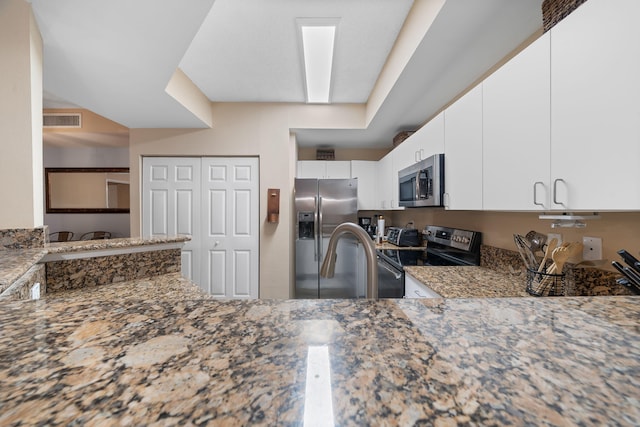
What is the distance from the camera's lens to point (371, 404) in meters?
0.27

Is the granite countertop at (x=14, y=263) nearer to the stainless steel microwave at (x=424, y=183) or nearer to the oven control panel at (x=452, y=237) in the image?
the stainless steel microwave at (x=424, y=183)

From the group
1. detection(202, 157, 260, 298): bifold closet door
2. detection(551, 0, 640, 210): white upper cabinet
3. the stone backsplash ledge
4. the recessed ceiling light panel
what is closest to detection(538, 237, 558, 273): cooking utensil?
detection(551, 0, 640, 210): white upper cabinet

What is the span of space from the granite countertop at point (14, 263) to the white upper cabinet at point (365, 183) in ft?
10.4

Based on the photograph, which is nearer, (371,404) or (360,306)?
(371,404)

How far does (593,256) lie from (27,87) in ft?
9.58

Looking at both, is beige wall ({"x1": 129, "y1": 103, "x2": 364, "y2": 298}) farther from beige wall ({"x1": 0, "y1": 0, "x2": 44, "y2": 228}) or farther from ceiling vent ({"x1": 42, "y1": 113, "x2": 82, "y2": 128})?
beige wall ({"x1": 0, "y1": 0, "x2": 44, "y2": 228})

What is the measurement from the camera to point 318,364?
12.9 inches

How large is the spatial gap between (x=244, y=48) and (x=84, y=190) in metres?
4.35

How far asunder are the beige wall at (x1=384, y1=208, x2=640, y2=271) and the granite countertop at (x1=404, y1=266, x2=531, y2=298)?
0.24m

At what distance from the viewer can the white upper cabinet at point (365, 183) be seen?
378 cm

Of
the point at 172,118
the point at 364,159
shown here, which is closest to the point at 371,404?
the point at 172,118

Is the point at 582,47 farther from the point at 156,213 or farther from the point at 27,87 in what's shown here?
the point at 156,213

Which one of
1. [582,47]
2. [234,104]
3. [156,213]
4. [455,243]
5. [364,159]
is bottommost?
[455,243]

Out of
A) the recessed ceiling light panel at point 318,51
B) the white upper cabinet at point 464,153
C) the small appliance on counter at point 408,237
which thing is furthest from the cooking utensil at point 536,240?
the recessed ceiling light panel at point 318,51
